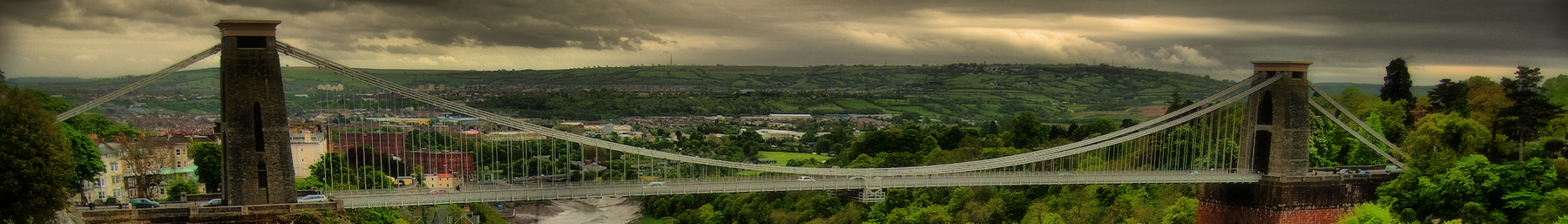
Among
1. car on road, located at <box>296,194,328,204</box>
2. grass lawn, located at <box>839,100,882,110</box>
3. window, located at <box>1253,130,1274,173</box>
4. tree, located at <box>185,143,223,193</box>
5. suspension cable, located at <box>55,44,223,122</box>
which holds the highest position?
suspension cable, located at <box>55,44,223,122</box>

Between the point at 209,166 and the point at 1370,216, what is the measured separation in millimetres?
22179

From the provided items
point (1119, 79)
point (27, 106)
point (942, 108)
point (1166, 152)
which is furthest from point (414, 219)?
point (1119, 79)

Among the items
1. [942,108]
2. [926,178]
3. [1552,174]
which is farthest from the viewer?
[942,108]

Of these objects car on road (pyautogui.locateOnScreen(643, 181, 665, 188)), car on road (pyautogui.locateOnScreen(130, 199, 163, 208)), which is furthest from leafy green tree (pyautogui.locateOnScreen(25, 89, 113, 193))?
car on road (pyautogui.locateOnScreen(643, 181, 665, 188))

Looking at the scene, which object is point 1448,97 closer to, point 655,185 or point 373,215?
point 655,185

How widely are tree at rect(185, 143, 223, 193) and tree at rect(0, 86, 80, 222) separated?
746 cm

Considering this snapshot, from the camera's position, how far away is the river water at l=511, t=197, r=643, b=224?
3712cm

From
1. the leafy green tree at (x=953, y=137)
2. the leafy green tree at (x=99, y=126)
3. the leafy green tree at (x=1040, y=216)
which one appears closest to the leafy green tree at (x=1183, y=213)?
the leafy green tree at (x=1040, y=216)

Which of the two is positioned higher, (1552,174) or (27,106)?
(27,106)

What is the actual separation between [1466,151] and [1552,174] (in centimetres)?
172

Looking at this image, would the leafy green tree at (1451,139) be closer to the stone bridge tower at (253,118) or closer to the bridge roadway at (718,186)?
the bridge roadway at (718,186)

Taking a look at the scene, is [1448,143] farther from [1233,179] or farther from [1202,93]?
[1202,93]

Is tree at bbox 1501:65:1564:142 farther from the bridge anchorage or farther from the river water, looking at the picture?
the river water

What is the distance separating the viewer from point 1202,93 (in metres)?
70.8
